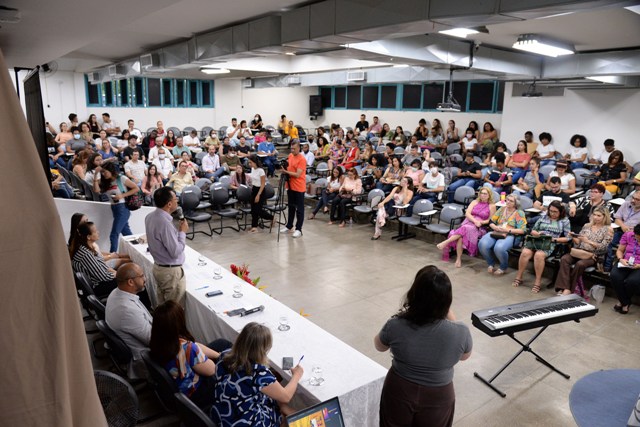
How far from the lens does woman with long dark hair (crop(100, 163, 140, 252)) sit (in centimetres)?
718

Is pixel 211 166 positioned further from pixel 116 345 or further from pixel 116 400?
pixel 116 400

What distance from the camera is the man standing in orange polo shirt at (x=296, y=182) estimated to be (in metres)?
8.27

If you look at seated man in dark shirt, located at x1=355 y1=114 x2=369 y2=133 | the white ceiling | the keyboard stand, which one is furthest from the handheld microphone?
seated man in dark shirt, located at x1=355 y1=114 x2=369 y2=133

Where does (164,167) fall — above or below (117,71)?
below

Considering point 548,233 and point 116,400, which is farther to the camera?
point 548,233

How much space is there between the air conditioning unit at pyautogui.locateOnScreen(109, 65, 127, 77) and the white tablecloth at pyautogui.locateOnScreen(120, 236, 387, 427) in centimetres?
834

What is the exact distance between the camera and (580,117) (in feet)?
40.0

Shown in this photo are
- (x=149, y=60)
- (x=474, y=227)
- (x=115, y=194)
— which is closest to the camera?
(x=115, y=194)

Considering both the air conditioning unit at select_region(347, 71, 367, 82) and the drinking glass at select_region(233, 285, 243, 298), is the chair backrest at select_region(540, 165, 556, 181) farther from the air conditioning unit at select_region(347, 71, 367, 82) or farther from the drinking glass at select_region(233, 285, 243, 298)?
the drinking glass at select_region(233, 285, 243, 298)

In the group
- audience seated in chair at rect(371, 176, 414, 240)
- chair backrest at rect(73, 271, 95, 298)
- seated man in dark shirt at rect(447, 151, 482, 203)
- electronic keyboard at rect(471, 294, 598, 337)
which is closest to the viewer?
electronic keyboard at rect(471, 294, 598, 337)

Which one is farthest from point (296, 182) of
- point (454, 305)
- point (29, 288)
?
point (29, 288)

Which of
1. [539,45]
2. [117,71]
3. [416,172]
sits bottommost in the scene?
[416,172]

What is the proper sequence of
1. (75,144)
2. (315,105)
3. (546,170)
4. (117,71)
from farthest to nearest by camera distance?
1. (315,105)
2. (75,144)
3. (117,71)
4. (546,170)

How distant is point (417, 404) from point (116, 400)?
1777 mm
